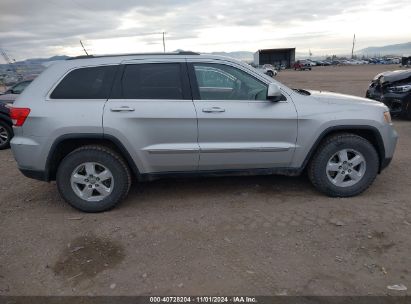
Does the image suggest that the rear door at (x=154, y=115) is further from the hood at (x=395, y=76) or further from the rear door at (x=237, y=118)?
the hood at (x=395, y=76)

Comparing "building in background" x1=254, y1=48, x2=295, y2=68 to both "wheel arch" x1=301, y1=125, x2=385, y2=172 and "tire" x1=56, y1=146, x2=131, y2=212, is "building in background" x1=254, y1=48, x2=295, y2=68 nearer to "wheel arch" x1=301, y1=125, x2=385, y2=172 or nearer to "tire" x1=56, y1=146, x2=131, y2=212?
"wheel arch" x1=301, y1=125, x2=385, y2=172

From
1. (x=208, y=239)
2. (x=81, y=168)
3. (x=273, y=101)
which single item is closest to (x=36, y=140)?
(x=81, y=168)

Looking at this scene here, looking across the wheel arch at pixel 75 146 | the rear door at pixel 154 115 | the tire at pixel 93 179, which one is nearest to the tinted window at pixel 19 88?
the wheel arch at pixel 75 146

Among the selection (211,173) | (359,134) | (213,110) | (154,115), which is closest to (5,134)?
(154,115)

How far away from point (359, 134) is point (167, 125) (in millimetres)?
2311

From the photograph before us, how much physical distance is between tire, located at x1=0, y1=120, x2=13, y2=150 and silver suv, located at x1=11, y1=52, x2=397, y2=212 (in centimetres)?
416

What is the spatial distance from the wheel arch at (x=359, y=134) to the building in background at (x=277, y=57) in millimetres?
68938

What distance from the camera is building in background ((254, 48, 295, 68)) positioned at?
71.4 m

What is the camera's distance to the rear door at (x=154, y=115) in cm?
388

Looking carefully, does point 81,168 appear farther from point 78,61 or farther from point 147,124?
point 78,61

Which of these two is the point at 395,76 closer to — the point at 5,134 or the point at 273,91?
the point at 273,91

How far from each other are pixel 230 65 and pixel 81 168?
6.64 feet

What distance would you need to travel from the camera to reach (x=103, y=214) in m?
4.13

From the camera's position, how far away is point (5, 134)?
7.64 meters
